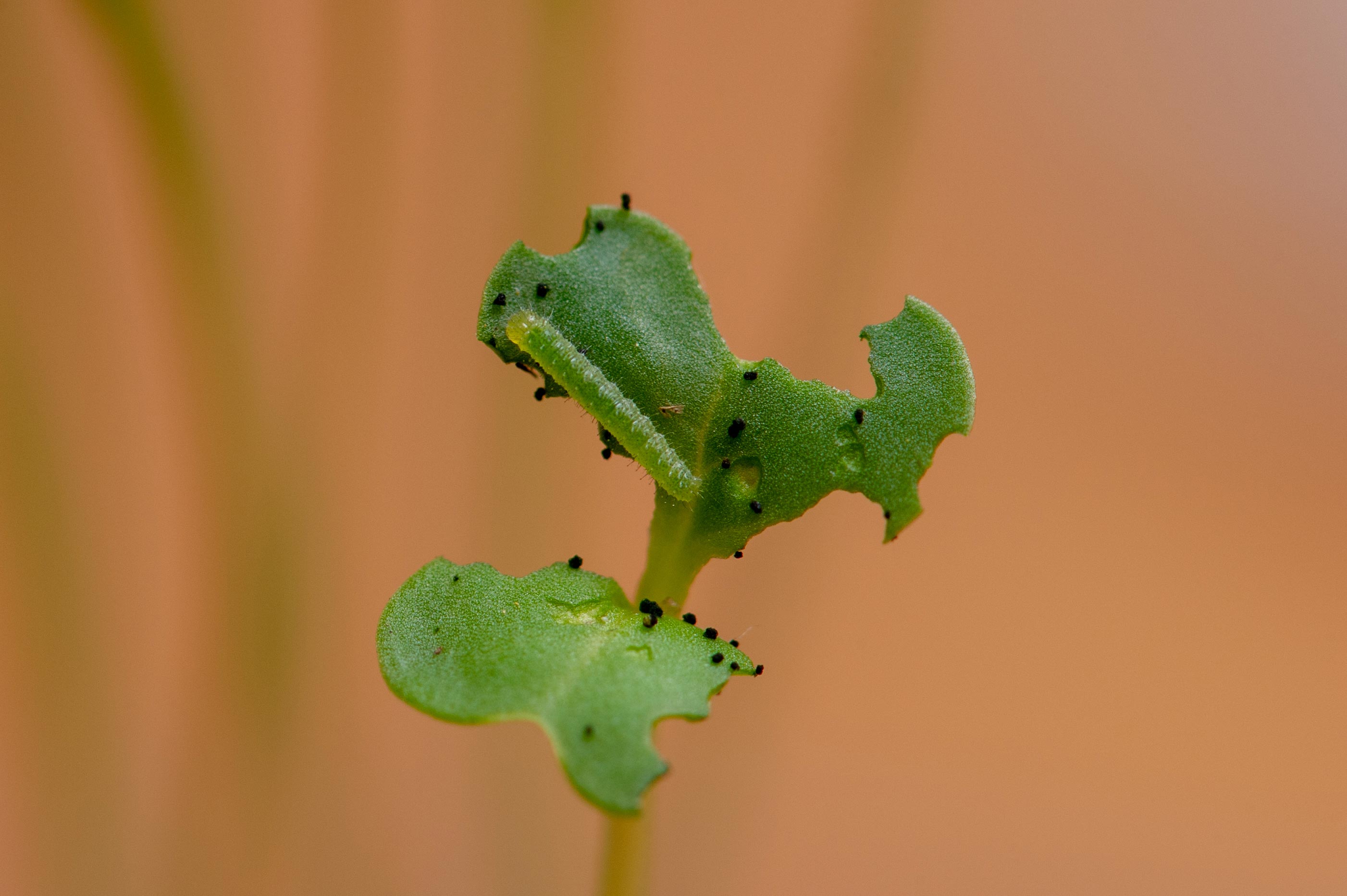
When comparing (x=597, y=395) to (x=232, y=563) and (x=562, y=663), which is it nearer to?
(x=562, y=663)

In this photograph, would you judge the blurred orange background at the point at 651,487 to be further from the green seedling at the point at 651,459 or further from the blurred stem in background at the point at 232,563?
the green seedling at the point at 651,459

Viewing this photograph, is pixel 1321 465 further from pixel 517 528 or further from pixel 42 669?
pixel 42 669

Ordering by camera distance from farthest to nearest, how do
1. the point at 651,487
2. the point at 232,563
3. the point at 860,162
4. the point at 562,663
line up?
1. the point at 651,487
2. the point at 860,162
3. the point at 232,563
4. the point at 562,663

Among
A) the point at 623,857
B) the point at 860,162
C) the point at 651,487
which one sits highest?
the point at 860,162

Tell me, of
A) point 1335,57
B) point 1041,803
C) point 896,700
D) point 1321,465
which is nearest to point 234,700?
point 896,700

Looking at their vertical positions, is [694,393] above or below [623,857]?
above

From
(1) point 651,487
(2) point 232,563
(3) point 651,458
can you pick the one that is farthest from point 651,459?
(1) point 651,487

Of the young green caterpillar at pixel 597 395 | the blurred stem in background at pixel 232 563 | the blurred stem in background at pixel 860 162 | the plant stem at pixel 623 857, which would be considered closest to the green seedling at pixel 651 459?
the young green caterpillar at pixel 597 395

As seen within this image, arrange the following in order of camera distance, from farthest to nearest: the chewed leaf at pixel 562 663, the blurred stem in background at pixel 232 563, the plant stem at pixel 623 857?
1. the blurred stem in background at pixel 232 563
2. the plant stem at pixel 623 857
3. the chewed leaf at pixel 562 663
